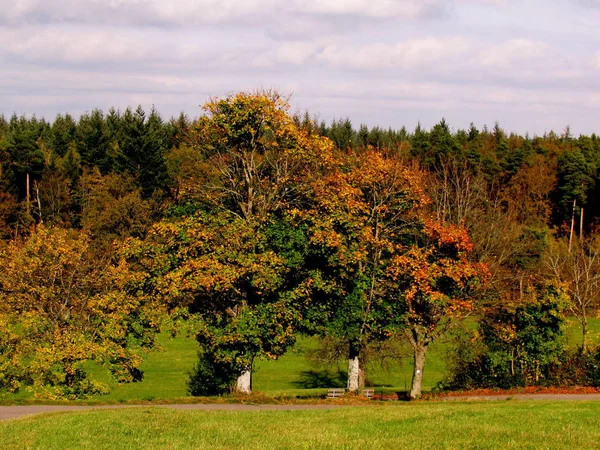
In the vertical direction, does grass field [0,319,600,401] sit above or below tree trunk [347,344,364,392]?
below

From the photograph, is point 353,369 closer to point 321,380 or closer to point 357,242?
point 357,242

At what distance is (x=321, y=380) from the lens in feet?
195

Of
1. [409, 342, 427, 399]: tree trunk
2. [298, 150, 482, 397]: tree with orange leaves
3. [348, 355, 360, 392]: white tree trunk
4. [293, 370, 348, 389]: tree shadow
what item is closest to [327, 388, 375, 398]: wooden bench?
[348, 355, 360, 392]: white tree trunk

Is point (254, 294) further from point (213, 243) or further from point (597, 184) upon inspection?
point (597, 184)

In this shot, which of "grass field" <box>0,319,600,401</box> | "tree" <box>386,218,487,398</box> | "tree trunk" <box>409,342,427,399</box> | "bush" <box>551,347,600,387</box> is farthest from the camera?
"grass field" <box>0,319,600,401</box>

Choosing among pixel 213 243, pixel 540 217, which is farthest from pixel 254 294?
pixel 540 217

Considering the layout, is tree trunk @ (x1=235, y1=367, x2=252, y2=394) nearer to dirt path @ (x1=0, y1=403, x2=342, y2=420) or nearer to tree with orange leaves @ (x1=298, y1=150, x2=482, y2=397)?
tree with orange leaves @ (x1=298, y1=150, x2=482, y2=397)

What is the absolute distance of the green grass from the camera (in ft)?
54.4

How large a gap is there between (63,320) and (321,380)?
1020 inches

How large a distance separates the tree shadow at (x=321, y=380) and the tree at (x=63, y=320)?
71.1 ft

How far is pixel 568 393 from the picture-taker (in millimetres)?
35094

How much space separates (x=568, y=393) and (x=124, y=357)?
2125cm

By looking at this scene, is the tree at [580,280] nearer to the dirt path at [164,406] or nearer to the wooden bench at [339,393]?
the wooden bench at [339,393]

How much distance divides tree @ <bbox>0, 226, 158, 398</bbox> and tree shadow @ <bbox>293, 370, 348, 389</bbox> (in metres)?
21.7
